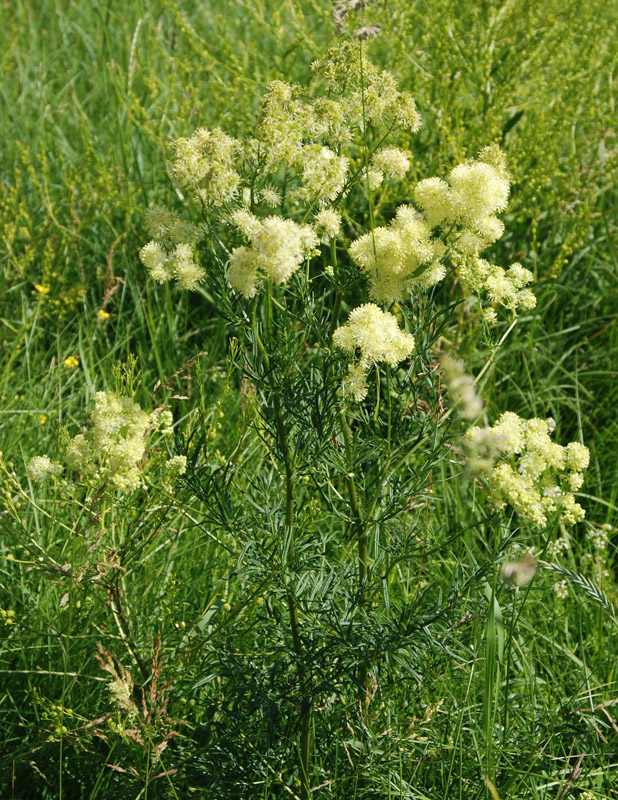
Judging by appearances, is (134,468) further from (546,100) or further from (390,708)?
(546,100)

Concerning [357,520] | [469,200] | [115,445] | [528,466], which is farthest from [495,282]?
[115,445]

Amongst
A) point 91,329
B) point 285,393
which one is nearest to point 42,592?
point 285,393

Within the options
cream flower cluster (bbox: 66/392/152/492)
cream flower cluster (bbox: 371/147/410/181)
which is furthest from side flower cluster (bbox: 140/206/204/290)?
cream flower cluster (bbox: 371/147/410/181)

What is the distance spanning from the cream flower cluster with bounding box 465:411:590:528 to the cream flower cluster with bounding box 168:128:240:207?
24.3 inches

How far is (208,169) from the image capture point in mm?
1506

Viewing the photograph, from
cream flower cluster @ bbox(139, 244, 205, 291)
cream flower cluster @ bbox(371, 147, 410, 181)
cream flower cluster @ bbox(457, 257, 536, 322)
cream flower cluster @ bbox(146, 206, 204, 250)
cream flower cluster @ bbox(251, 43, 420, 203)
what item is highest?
cream flower cluster @ bbox(251, 43, 420, 203)

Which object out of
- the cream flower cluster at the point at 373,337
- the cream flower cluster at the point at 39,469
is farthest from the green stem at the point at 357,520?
the cream flower cluster at the point at 39,469

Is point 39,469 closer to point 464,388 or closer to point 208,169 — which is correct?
point 208,169

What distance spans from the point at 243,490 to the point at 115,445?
37 cm

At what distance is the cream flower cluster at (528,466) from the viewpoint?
1.54 metres

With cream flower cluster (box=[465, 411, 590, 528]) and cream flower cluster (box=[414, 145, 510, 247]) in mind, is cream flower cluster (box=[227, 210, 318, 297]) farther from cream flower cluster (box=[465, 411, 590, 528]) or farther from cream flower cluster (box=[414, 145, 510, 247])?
cream flower cluster (box=[465, 411, 590, 528])

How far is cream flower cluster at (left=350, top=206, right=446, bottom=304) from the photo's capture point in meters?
1.52

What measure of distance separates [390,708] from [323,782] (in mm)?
231

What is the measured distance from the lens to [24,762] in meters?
2.07
